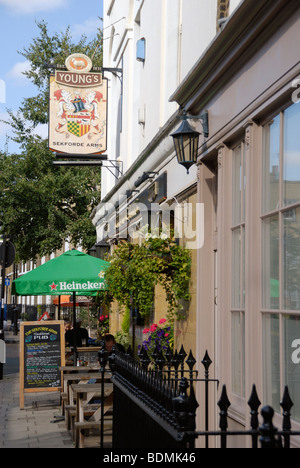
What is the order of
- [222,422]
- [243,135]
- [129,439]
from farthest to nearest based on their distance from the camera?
[243,135]
[129,439]
[222,422]

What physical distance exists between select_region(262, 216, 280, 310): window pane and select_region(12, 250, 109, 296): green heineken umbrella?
5.89m

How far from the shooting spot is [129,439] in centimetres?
503

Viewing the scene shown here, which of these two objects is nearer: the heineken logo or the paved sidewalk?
the paved sidewalk

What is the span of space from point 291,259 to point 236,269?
1.59 m

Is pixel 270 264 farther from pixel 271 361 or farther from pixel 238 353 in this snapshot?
pixel 238 353

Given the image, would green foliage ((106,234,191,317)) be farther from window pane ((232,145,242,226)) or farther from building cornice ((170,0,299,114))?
window pane ((232,145,242,226))

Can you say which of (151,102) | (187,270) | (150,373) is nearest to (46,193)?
(151,102)

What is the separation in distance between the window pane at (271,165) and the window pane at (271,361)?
950 mm

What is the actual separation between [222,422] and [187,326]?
625cm

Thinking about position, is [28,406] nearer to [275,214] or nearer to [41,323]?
[41,323]

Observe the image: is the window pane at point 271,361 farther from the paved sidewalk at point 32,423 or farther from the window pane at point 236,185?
the paved sidewalk at point 32,423

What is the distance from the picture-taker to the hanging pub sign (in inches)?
616

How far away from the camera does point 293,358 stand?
207 inches

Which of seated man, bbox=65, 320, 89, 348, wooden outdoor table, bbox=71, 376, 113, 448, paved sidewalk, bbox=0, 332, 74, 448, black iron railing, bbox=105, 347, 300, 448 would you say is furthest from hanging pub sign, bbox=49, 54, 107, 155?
black iron railing, bbox=105, 347, 300, 448
